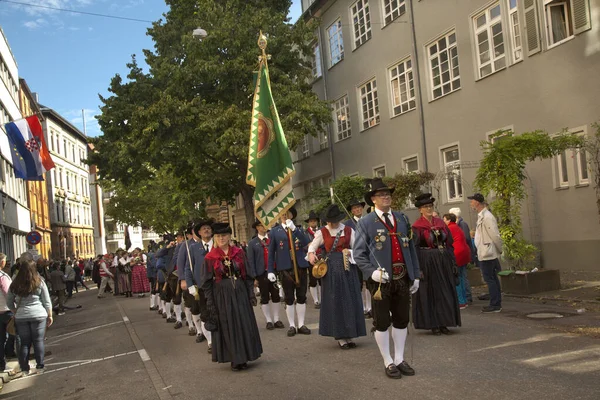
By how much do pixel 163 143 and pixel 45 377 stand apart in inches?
636

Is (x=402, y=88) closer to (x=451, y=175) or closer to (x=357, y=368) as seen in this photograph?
(x=451, y=175)

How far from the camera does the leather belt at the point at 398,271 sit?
22.5 feet

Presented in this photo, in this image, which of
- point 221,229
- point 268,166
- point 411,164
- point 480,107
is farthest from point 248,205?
point 221,229

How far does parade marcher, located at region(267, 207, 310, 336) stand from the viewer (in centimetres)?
1035

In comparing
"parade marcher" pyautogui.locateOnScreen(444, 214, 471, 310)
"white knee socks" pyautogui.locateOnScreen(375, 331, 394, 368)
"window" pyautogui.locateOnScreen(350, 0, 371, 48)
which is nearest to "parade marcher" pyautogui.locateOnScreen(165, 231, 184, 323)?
"parade marcher" pyautogui.locateOnScreen(444, 214, 471, 310)

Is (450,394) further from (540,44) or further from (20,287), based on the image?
(540,44)

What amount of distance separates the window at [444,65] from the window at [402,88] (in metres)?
1.25

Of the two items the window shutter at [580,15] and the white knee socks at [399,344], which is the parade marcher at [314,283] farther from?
the window shutter at [580,15]

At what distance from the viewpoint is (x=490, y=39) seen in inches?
720

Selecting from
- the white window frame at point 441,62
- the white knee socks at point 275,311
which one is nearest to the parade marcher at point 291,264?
the white knee socks at point 275,311

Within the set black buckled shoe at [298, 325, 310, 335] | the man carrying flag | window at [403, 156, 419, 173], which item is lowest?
black buckled shoe at [298, 325, 310, 335]

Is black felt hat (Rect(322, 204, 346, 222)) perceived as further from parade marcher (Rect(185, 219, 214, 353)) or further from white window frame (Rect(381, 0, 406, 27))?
white window frame (Rect(381, 0, 406, 27))

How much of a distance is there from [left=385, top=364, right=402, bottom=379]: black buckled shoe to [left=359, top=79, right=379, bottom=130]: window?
19525 mm

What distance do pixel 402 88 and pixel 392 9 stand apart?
9.61 ft
